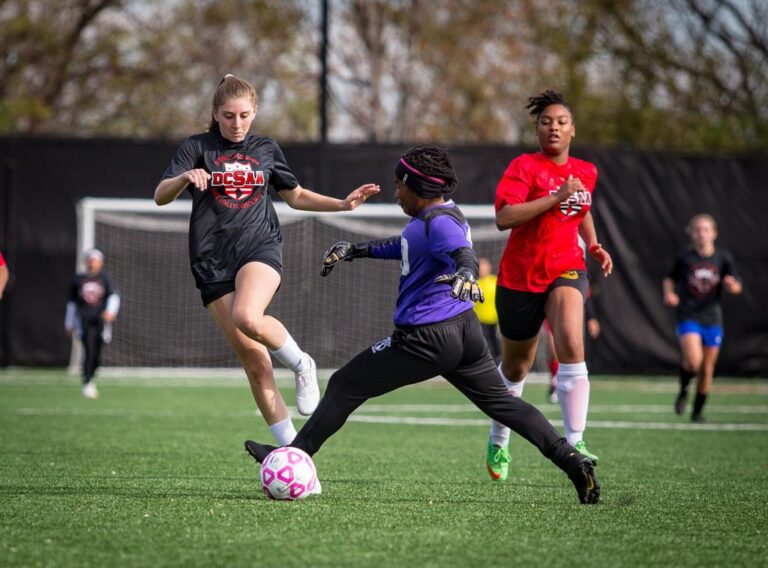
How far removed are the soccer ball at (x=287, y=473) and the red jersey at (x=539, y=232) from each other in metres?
1.83

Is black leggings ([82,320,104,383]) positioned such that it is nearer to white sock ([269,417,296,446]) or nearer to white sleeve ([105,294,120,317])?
white sleeve ([105,294,120,317])

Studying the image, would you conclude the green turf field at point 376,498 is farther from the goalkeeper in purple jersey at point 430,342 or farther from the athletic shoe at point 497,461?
the goalkeeper in purple jersey at point 430,342

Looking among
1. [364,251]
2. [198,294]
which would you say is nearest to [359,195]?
[364,251]

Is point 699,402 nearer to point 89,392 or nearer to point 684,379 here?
point 684,379

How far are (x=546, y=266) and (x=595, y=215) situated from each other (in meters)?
13.4

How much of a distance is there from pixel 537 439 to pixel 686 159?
15.5 meters

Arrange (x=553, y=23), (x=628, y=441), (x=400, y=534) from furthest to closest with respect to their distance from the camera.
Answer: (x=553, y=23)
(x=628, y=441)
(x=400, y=534)

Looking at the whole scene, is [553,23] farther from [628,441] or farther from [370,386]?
[370,386]

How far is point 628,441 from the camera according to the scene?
999 cm

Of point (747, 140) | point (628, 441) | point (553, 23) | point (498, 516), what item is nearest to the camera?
point (498, 516)

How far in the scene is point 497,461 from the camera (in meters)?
7.07

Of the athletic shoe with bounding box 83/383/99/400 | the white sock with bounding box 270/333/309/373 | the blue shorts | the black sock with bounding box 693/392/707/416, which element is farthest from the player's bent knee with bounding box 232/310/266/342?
the athletic shoe with bounding box 83/383/99/400

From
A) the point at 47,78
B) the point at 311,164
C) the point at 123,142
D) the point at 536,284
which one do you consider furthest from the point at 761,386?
the point at 47,78

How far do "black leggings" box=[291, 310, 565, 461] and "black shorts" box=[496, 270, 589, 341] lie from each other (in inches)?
43.7
